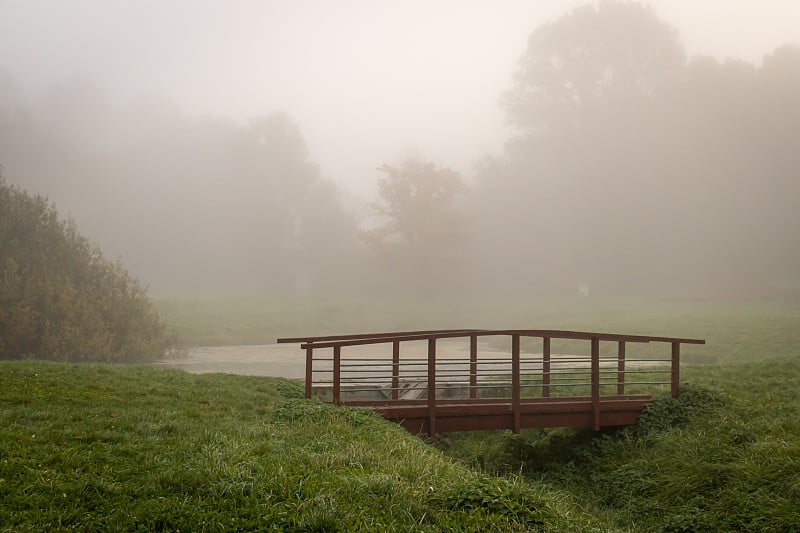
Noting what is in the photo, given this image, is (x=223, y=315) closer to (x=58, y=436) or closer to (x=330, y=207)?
(x=330, y=207)

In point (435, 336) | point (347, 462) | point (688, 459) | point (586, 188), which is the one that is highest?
point (586, 188)

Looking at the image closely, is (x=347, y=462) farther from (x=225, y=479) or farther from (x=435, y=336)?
(x=435, y=336)

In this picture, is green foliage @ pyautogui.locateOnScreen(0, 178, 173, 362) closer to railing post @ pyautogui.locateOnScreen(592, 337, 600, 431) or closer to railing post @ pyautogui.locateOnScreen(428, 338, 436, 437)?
railing post @ pyautogui.locateOnScreen(428, 338, 436, 437)

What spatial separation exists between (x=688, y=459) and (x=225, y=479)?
8.67m

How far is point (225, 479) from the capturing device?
661 cm

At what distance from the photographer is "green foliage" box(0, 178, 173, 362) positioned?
24.2 metres

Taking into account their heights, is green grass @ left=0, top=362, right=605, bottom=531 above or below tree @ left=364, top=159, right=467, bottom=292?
below

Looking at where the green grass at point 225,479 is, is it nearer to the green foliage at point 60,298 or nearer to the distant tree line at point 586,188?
the green foliage at point 60,298

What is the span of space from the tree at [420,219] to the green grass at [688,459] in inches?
1368

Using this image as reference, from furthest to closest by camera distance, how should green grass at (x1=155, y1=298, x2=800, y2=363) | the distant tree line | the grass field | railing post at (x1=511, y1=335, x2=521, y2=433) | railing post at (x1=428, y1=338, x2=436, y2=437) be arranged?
the distant tree line
green grass at (x1=155, y1=298, x2=800, y2=363)
railing post at (x1=511, y1=335, x2=521, y2=433)
railing post at (x1=428, y1=338, x2=436, y2=437)
the grass field

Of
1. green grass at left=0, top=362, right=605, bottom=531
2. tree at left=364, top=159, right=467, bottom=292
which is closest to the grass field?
green grass at left=0, top=362, right=605, bottom=531

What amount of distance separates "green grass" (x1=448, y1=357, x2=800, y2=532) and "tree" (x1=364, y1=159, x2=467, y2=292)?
34.7 m

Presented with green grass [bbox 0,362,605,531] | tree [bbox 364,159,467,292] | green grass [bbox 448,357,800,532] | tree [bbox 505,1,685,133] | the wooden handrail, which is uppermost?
tree [bbox 505,1,685,133]

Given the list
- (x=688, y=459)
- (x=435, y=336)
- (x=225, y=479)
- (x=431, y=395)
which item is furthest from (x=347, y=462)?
(x=688, y=459)
